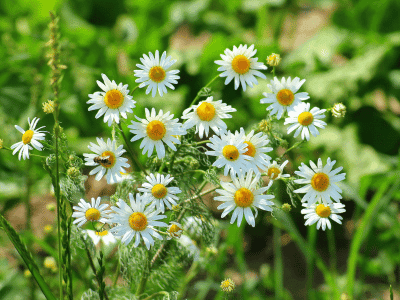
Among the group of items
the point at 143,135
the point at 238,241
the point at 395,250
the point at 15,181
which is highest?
the point at 15,181

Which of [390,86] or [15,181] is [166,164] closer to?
[15,181]

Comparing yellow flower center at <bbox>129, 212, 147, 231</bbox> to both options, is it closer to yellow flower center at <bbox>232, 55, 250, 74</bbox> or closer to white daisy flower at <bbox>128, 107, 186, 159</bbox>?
white daisy flower at <bbox>128, 107, 186, 159</bbox>

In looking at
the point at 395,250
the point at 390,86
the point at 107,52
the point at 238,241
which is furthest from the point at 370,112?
the point at 107,52

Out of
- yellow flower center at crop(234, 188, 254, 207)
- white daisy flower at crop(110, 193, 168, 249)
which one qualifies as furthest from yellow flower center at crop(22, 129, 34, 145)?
yellow flower center at crop(234, 188, 254, 207)

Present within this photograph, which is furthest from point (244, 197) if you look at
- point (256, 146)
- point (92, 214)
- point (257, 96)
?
point (257, 96)

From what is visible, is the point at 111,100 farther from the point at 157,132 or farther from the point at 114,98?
the point at 157,132

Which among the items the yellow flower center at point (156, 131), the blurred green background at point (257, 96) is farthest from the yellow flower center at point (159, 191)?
the blurred green background at point (257, 96)

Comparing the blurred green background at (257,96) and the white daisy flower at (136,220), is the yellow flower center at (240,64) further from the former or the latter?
the blurred green background at (257,96)
